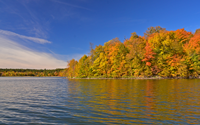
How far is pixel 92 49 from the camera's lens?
9094 cm

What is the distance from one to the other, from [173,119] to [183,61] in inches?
2562

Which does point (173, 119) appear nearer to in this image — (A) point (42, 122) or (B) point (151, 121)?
(B) point (151, 121)

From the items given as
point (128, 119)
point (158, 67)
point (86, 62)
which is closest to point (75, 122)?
point (128, 119)

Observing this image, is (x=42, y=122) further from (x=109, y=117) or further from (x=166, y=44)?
(x=166, y=44)

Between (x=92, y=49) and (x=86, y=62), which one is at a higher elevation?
(x=92, y=49)

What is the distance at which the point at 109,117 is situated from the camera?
8.46 m

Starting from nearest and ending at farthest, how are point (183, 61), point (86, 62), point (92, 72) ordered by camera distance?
point (183, 61) → point (92, 72) → point (86, 62)

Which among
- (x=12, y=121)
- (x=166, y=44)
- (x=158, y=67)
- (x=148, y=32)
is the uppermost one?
(x=148, y=32)

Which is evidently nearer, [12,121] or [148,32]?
[12,121]

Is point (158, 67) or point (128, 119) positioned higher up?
point (158, 67)

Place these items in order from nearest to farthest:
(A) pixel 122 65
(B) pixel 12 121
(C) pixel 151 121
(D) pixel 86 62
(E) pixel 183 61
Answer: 1. (C) pixel 151 121
2. (B) pixel 12 121
3. (E) pixel 183 61
4. (A) pixel 122 65
5. (D) pixel 86 62

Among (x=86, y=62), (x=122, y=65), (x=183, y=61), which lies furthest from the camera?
(x=86, y=62)

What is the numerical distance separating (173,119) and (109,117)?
3.76 m

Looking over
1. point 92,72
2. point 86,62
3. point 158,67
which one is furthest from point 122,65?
point 86,62
